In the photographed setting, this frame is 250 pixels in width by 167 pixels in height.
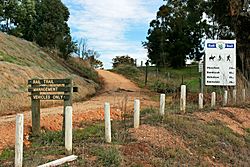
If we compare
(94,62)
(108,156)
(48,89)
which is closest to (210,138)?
(108,156)

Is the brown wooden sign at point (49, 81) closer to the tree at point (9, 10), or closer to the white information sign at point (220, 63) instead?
the white information sign at point (220, 63)

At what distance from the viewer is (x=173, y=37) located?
5697 cm

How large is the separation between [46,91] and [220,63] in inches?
401

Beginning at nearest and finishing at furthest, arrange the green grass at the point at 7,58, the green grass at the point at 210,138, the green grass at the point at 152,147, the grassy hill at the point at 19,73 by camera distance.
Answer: the green grass at the point at 152,147 < the green grass at the point at 210,138 < the grassy hill at the point at 19,73 < the green grass at the point at 7,58

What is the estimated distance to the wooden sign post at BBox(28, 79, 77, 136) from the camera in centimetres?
1105

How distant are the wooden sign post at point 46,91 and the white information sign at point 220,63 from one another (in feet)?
29.5

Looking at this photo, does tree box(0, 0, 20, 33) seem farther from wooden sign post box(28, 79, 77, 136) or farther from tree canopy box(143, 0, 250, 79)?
wooden sign post box(28, 79, 77, 136)

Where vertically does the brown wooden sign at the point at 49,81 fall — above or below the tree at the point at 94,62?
below

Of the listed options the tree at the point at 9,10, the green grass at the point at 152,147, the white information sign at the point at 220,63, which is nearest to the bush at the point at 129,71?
the tree at the point at 9,10

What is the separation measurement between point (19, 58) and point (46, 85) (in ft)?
55.5

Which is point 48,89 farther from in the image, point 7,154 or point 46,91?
point 7,154

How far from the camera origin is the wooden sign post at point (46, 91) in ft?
36.2

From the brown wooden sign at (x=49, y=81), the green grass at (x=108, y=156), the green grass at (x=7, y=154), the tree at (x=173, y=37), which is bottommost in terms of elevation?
the green grass at (x=7, y=154)

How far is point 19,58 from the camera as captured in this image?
27.6m
